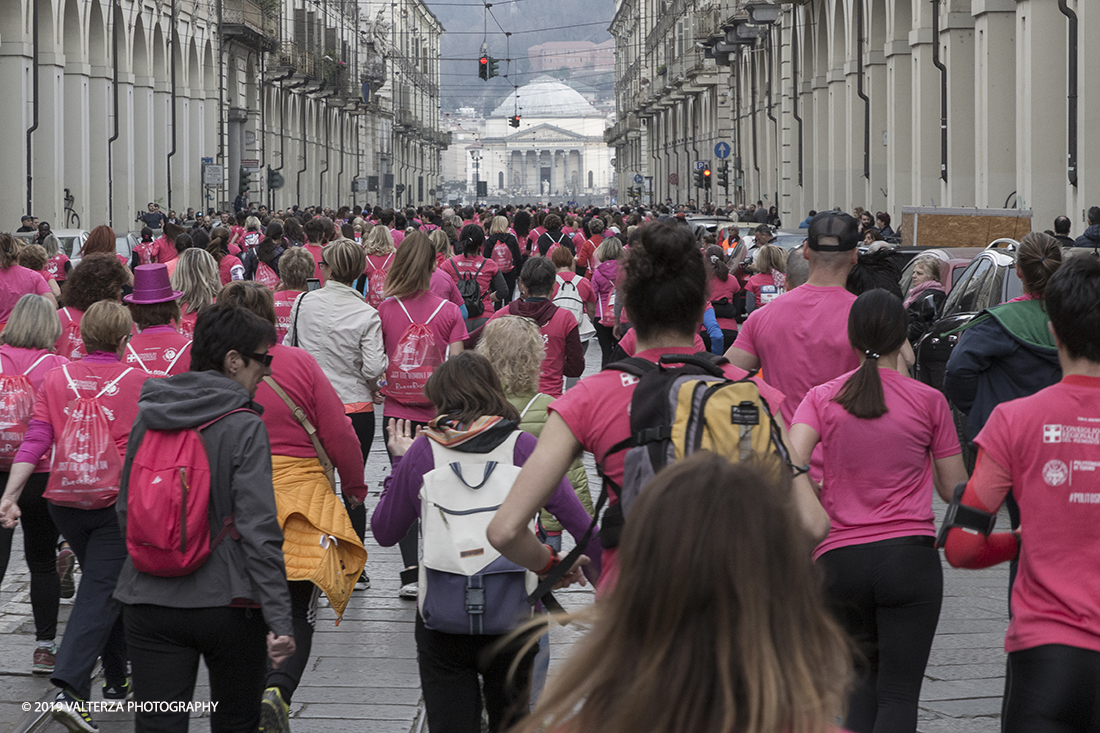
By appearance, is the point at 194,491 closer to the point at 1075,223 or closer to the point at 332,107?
the point at 1075,223

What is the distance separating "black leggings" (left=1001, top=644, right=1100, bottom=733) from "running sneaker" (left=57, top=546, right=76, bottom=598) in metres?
5.11

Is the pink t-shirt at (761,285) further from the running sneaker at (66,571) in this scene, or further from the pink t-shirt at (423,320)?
the running sneaker at (66,571)

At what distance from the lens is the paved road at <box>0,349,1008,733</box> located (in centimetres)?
573

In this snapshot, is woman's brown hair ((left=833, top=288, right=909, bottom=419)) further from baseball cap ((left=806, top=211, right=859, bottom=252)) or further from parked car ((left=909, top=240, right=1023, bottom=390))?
parked car ((left=909, top=240, right=1023, bottom=390))

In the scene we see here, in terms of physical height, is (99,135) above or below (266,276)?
above

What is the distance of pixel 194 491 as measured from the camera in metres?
4.10

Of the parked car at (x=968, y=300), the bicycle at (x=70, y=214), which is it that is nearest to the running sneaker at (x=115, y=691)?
the parked car at (x=968, y=300)

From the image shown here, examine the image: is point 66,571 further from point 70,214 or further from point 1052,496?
point 70,214

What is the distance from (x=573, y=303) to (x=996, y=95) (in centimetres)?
1390

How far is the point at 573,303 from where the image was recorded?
11453 millimetres

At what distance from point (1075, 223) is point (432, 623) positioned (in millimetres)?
17509

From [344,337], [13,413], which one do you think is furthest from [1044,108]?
[13,413]

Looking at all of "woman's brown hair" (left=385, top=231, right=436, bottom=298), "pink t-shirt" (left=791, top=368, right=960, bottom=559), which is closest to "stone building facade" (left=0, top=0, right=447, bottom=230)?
"woman's brown hair" (left=385, top=231, right=436, bottom=298)

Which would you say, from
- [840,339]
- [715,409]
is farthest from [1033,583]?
[840,339]
